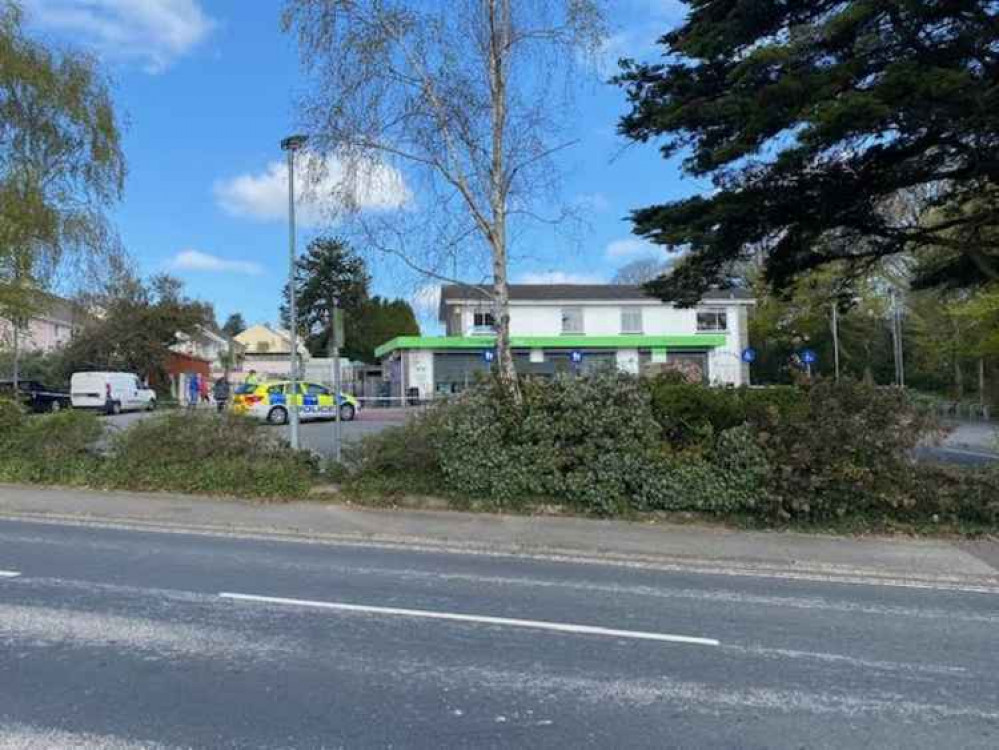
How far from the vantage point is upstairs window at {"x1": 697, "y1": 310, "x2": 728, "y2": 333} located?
51125 mm

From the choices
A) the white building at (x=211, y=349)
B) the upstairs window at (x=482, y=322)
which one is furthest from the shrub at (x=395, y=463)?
the white building at (x=211, y=349)

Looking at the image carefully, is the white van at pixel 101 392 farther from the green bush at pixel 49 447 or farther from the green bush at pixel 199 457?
the green bush at pixel 199 457

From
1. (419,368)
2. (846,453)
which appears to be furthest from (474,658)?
(419,368)

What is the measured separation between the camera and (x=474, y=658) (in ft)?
16.9

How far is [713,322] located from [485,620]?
155 feet

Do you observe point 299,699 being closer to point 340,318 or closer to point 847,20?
point 340,318

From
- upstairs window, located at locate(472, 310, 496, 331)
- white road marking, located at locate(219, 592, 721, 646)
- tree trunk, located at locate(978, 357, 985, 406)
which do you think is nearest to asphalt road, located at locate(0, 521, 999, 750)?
white road marking, located at locate(219, 592, 721, 646)

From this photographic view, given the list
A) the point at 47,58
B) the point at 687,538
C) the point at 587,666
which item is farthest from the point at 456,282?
the point at 47,58

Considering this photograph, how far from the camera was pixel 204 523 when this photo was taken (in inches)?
413

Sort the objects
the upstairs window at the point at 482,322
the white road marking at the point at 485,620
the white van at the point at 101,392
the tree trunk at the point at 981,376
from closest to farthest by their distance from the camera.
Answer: the white road marking at the point at 485,620 → the white van at the point at 101,392 → the tree trunk at the point at 981,376 → the upstairs window at the point at 482,322

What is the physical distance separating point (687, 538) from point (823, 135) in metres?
7.45

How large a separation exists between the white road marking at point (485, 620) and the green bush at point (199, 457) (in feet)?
19.9

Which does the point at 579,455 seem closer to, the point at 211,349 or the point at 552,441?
the point at 552,441

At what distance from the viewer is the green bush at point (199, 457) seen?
41.4 feet
